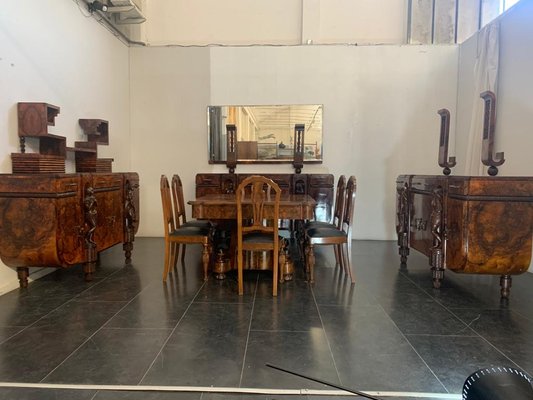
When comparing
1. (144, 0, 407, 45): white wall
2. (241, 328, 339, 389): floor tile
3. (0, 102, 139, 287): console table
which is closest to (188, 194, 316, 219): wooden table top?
(0, 102, 139, 287): console table

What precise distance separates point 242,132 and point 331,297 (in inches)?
130

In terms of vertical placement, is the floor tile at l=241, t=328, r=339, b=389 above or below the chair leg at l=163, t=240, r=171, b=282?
below

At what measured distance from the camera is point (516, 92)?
3.91m

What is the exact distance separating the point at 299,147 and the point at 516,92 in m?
2.70

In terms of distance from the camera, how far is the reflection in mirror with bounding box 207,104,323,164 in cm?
543

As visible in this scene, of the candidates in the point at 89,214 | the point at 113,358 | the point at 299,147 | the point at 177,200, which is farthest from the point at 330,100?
the point at 113,358

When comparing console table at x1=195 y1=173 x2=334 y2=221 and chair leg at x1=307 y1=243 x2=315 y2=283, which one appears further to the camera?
console table at x1=195 y1=173 x2=334 y2=221

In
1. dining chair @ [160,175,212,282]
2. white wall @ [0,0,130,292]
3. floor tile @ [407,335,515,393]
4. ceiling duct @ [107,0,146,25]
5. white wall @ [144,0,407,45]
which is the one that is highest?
white wall @ [144,0,407,45]

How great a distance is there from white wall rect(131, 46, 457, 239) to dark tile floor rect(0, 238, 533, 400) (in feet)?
7.67

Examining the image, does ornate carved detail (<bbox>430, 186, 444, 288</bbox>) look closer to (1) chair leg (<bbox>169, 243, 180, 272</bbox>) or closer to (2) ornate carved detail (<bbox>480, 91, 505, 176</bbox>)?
(2) ornate carved detail (<bbox>480, 91, 505, 176</bbox>)

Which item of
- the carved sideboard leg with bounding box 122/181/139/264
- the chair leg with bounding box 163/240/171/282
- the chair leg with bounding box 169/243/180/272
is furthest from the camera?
the carved sideboard leg with bounding box 122/181/139/264

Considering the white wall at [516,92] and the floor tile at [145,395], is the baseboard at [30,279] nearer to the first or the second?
the floor tile at [145,395]

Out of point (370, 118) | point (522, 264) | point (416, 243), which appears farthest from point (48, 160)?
point (370, 118)

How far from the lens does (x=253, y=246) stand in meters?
3.00
